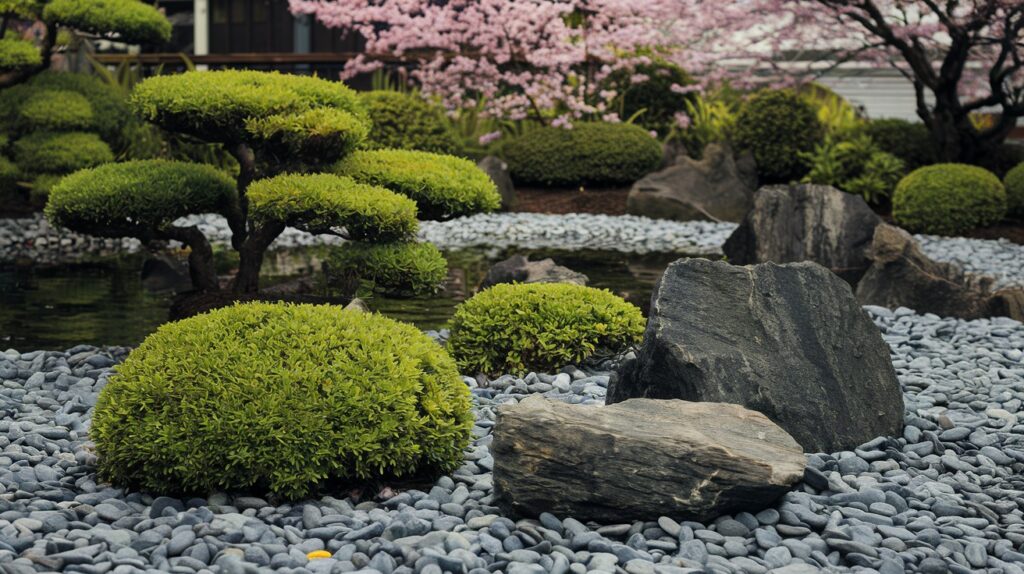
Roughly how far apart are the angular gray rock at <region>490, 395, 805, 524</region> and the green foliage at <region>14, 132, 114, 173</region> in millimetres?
9969

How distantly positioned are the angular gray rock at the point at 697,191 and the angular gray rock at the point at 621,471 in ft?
38.2

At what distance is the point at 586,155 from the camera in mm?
16484

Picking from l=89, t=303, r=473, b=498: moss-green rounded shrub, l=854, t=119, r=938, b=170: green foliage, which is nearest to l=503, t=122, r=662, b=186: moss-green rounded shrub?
l=854, t=119, r=938, b=170: green foliage

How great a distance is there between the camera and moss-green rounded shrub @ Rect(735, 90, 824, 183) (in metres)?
16.5

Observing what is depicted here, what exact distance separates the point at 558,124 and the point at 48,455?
13.0 metres

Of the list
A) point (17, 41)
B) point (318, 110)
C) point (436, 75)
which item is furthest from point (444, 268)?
point (436, 75)

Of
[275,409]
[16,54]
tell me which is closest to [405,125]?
[16,54]

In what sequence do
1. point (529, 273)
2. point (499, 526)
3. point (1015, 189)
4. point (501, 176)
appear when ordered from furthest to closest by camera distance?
point (501, 176)
point (1015, 189)
point (529, 273)
point (499, 526)

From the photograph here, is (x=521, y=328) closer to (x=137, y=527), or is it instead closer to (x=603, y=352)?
(x=603, y=352)

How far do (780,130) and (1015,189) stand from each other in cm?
366

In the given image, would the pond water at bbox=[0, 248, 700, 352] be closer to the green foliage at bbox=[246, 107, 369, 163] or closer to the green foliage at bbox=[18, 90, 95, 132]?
the green foliage at bbox=[246, 107, 369, 163]

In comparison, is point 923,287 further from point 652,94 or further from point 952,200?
point 652,94

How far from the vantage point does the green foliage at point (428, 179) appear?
7457mm

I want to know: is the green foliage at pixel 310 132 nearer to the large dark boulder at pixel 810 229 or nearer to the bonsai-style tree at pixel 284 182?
the bonsai-style tree at pixel 284 182
